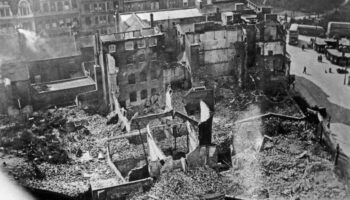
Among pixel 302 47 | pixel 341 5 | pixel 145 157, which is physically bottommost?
pixel 145 157

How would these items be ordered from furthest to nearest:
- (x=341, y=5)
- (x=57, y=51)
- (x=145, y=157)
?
1. (x=341, y=5)
2. (x=57, y=51)
3. (x=145, y=157)

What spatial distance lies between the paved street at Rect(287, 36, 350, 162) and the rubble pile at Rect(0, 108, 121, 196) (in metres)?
25.4

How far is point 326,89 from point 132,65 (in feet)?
87.3

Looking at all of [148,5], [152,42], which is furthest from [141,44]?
[148,5]

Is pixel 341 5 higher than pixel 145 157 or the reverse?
higher

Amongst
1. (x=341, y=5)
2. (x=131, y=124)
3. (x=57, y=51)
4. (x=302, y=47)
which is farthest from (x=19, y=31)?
(x=341, y=5)

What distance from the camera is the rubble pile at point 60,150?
43250 mm

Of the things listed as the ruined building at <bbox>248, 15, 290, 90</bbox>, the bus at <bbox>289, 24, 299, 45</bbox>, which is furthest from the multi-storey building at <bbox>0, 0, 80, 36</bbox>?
the bus at <bbox>289, 24, 299, 45</bbox>

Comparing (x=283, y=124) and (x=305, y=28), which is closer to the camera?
(x=283, y=124)

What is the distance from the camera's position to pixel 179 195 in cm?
3738

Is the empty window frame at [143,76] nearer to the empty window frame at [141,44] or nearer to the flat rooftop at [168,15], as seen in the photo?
the empty window frame at [141,44]

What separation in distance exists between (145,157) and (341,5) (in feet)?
209

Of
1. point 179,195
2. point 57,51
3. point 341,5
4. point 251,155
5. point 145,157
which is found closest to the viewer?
point 179,195

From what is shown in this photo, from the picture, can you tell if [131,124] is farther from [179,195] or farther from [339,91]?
[339,91]
